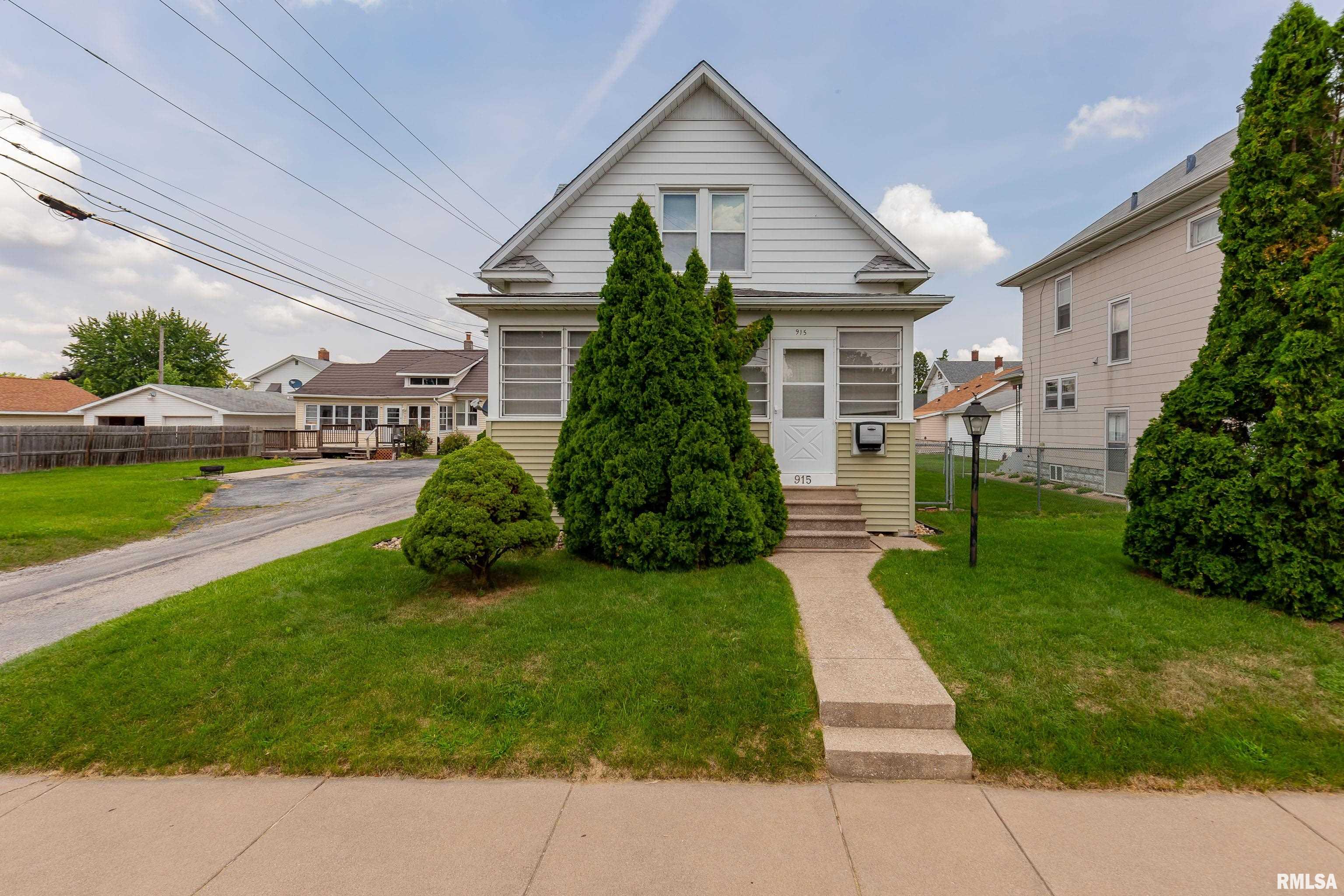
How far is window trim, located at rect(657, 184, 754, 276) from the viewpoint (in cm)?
880

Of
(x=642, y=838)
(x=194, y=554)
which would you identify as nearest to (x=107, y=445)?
(x=194, y=554)

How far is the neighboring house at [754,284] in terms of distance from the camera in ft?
27.6

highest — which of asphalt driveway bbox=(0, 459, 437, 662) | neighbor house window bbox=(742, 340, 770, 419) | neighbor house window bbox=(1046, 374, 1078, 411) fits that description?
neighbor house window bbox=(1046, 374, 1078, 411)

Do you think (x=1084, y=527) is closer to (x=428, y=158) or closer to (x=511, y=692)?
(x=511, y=692)

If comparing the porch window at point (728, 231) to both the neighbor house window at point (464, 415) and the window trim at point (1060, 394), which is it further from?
the neighbor house window at point (464, 415)

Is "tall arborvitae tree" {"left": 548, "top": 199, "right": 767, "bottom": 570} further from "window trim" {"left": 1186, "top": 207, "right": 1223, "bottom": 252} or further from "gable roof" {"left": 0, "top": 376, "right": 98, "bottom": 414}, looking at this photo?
"gable roof" {"left": 0, "top": 376, "right": 98, "bottom": 414}

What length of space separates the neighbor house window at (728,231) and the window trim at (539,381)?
2.35 m

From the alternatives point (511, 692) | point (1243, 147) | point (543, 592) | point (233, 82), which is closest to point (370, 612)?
point (543, 592)

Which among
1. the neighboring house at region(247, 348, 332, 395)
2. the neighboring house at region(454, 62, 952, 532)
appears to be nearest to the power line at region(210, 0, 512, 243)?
the neighboring house at region(454, 62, 952, 532)

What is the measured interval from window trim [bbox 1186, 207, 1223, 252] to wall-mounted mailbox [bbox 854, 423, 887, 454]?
1021 centimetres

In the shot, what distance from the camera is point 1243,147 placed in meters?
5.30

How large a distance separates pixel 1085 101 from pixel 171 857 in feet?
54.1

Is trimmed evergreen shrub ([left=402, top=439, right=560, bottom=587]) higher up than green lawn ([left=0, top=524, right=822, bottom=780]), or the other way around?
trimmed evergreen shrub ([left=402, top=439, right=560, bottom=587])

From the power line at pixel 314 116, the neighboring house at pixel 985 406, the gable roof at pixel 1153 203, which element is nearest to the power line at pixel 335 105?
the power line at pixel 314 116
